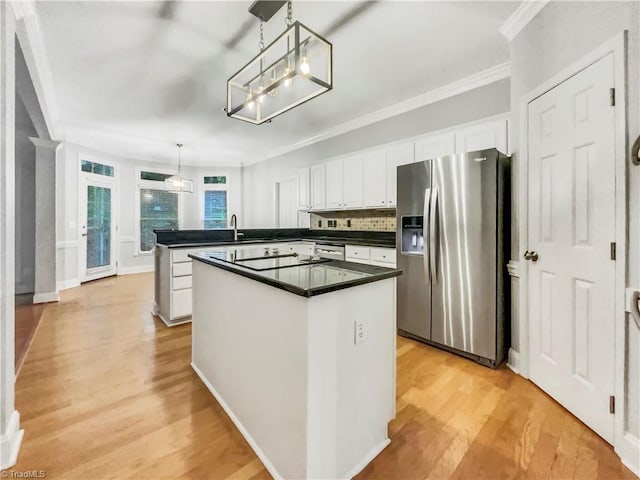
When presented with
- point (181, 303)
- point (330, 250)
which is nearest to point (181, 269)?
point (181, 303)

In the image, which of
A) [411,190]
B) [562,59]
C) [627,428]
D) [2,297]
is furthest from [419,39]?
[2,297]

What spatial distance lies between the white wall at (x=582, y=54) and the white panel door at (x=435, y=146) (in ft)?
2.95

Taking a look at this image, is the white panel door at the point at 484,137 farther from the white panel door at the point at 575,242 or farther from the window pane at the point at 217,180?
the window pane at the point at 217,180

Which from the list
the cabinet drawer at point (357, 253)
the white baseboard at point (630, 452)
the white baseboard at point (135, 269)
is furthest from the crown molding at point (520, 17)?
the white baseboard at point (135, 269)

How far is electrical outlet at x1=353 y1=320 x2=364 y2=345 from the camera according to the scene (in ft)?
4.31

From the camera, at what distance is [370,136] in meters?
4.24

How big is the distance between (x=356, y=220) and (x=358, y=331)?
3.44m

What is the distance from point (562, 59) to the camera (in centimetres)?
185

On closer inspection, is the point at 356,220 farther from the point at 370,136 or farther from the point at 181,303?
the point at 181,303

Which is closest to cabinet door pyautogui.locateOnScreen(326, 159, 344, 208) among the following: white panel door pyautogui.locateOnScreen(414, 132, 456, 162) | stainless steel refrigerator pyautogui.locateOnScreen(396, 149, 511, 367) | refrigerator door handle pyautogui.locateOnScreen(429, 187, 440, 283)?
white panel door pyautogui.locateOnScreen(414, 132, 456, 162)

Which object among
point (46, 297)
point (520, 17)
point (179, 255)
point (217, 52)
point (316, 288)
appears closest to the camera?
point (316, 288)

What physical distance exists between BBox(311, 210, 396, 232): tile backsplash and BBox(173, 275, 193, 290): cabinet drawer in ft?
8.32

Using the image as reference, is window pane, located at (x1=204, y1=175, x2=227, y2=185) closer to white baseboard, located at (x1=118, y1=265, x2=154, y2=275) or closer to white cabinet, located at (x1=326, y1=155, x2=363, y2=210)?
white baseboard, located at (x1=118, y1=265, x2=154, y2=275)

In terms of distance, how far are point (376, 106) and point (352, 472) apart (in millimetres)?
3853
